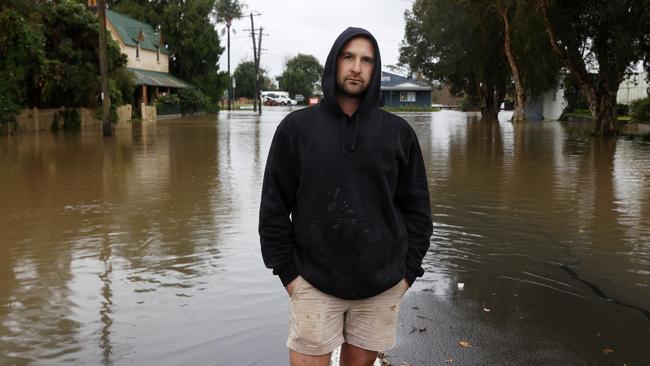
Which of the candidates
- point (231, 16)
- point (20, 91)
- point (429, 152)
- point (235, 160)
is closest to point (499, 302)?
point (235, 160)

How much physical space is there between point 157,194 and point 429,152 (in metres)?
10.1

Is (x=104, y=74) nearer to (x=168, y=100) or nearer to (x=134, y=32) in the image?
(x=168, y=100)

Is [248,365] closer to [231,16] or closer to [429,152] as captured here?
[429,152]

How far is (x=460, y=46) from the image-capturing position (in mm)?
42562

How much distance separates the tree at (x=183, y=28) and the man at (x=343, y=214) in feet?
182

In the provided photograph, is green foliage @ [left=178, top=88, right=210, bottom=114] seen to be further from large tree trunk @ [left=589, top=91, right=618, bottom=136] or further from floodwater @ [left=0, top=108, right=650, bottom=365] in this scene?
floodwater @ [left=0, top=108, right=650, bottom=365]

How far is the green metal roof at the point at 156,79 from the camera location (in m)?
45.3

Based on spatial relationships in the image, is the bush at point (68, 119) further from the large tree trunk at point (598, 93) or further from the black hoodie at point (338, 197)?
the black hoodie at point (338, 197)

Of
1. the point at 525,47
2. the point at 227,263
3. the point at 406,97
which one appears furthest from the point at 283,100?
the point at 227,263

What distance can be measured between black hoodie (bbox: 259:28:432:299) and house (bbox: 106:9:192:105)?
42.6 meters

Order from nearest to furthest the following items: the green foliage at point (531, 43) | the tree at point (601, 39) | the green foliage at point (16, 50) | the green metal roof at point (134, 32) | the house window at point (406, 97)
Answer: the tree at point (601, 39), the green foliage at point (16, 50), the green foliage at point (531, 43), the green metal roof at point (134, 32), the house window at point (406, 97)

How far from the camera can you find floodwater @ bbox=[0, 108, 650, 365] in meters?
4.80

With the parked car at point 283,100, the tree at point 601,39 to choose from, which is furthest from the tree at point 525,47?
the parked car at point 283,100

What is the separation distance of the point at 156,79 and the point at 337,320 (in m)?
48.6
